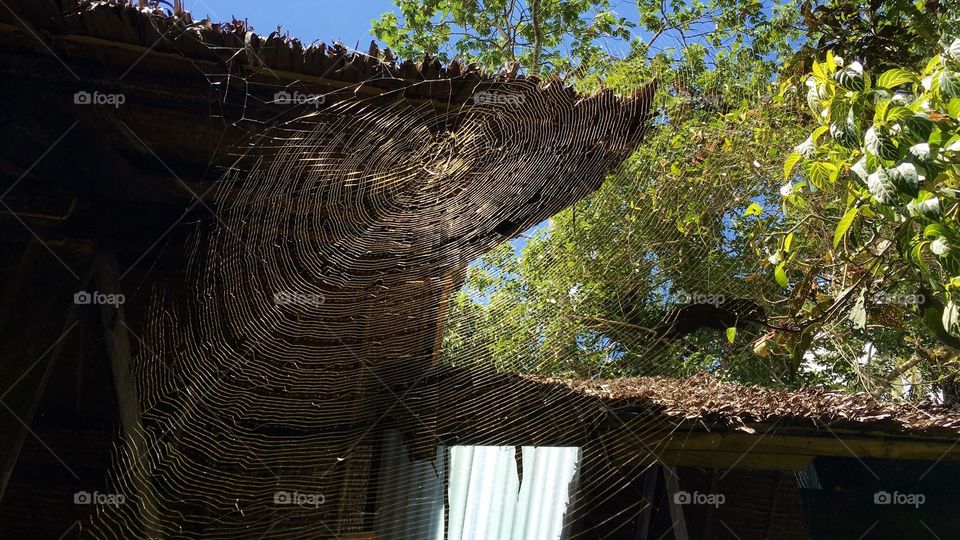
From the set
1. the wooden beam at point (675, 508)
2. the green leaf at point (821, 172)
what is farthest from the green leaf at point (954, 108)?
the wooden beam at point (675, 508)

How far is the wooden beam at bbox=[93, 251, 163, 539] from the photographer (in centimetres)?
313

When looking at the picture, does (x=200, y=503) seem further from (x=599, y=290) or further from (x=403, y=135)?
(x=599, y=290)

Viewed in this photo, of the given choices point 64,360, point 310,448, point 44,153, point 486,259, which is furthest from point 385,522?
point 44,153

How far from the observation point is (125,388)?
10.6 ft

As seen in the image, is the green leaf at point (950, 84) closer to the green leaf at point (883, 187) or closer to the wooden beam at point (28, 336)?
the green leaf at point (883, 187)

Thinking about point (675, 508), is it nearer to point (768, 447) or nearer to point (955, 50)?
point (768, 447)

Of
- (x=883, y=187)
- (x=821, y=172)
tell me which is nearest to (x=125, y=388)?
(x=821, y=172)

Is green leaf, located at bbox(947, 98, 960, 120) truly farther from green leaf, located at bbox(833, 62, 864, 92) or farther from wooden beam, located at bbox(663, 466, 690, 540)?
wooden beam, located at bbox(663, 466, 690, 540)

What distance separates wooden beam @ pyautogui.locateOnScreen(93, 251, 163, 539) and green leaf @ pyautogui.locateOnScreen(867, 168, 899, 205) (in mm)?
2551

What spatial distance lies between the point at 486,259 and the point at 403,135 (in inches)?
40.0

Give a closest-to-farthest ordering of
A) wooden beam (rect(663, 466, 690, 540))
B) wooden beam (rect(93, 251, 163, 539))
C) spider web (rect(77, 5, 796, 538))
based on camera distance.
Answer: wooden beam (rect(93, 251, 163, 539)) < spider web (rect(77, 5, 796, 538)) < wooden beam (rect(663, 466, 690, 540))

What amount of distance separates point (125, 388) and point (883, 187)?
2653mm

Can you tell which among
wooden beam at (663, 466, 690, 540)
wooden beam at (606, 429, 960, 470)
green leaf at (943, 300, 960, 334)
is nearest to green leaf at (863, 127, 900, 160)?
green leaf at (943, 300, 960, 334)

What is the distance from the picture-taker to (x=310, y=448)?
4074 millimetres
